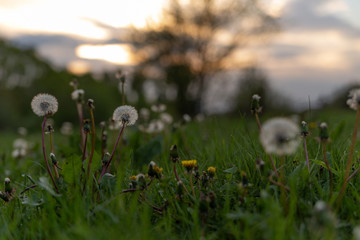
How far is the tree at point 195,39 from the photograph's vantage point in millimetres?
21250

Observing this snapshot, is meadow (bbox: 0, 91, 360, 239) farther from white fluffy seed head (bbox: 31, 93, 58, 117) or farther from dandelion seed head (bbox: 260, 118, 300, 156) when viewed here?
white fluffy seed head (bbox: 31, 93, 58, 117)

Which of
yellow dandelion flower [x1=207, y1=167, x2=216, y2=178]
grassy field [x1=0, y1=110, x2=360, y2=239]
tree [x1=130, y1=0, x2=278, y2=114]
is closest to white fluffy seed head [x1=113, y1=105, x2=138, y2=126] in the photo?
grassy field [x1=0, y1=110, x2=360, y2=239]

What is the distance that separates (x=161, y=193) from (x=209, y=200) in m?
0.46

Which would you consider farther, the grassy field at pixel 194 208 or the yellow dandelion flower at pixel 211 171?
the yellow dandelion flower at pixel 211 171

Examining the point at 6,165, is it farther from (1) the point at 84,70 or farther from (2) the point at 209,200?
(1) the point at 84,70

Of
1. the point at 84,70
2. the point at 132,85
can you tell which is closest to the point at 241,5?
the point at 132,85

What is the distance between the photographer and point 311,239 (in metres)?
1.52

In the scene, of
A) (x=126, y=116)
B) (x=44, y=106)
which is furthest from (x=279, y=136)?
(x=44, y=106)

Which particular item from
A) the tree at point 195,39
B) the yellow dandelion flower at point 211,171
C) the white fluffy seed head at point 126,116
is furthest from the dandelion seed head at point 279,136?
the tree at point 195,39

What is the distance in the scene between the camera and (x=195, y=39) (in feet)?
71.7

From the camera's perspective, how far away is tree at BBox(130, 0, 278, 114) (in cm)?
2125

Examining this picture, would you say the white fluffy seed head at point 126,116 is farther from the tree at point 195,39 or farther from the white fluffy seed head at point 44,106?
the tree at point 195,39

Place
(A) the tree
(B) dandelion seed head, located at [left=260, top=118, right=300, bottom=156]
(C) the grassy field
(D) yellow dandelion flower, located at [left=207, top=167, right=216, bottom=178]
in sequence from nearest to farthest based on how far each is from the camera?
(B) dandelion seed head, located at [left=260, top=118, right=300, bottom=156], (C) the grassy field, (D) yellow dandelion flower, located at [left=207, top=167, right=216, bottom=178], (A) the tree

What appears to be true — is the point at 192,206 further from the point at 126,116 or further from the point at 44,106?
the point at 44,106
